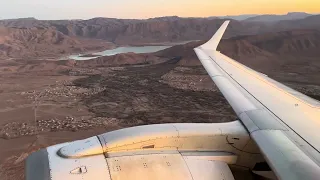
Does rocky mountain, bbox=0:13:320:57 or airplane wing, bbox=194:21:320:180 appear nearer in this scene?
airplane wing, bbox=194:21:320:180

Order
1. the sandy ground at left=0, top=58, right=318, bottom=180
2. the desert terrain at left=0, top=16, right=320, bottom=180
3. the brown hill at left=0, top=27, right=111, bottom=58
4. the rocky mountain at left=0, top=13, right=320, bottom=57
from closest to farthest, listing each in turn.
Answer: the sandy ground at left=0, top=58, right=318, bottom=180
the desert terrain at left=0, top=16, right=320, bottom=180
the brown hill at left=0, top=27, right=111, bottom=58
the rocky mountain at left=0, top=13, right=320, bottom=57

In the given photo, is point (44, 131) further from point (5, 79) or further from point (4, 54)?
point (4, 54)

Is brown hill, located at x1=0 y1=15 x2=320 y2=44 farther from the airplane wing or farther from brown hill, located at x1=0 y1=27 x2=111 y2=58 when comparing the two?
the airplane wing

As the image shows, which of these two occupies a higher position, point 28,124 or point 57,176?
point 57,176

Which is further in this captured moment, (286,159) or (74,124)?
(74,124)

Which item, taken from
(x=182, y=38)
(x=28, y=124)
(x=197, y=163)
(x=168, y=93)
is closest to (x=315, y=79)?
(x=168, y=93)

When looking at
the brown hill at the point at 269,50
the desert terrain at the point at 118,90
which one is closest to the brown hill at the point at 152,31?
the desert terrain at the point at 118,90

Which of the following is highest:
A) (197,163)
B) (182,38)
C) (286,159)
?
(286,159)

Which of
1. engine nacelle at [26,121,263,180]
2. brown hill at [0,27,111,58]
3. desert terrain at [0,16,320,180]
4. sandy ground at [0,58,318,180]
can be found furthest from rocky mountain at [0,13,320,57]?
engine nacelle at [26,121,263,180]

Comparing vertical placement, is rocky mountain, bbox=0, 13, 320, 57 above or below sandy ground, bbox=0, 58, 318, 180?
below

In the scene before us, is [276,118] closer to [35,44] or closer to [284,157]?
[284,157]
